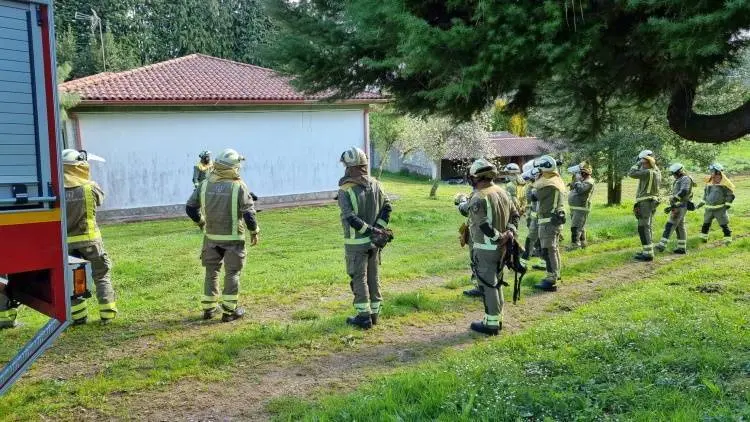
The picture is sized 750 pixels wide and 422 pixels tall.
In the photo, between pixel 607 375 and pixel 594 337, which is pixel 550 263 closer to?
pixel 594 337

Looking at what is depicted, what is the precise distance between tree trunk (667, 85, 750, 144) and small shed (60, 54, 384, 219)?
39.6 ft

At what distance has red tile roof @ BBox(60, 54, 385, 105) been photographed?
58.5 feet

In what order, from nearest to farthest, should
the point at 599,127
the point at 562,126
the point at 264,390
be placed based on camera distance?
the point at 264,390, the point at 599,127, the point at 562,126

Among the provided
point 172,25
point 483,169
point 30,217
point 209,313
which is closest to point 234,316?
point 209,313

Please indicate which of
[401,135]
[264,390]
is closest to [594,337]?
[264,390]

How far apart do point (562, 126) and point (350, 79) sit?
2.85m

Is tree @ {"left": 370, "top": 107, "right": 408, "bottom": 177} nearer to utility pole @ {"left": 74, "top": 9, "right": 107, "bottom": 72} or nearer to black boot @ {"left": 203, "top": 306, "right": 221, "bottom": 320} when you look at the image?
utility pole @ {"left": 74, "top": 9, "right": 107, "bottom": 72}

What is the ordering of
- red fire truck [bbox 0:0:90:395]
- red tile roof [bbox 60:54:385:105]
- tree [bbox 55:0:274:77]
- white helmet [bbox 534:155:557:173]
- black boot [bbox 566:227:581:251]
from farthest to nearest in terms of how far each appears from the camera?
tree [bbox 55:0:274:77] → red tile roof [bbox 60:54:385:105] → black boot [bbox 566:227:581:251] → white helmet [bbox 534:155:557:173] → red fire truck [bbox 0:0:90:395]

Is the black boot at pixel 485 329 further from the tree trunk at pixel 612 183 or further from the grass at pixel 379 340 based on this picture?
the tree trunk at pixel 612 183

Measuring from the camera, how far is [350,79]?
5.72 metres

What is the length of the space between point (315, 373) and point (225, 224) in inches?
92.5

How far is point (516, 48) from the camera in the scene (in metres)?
4.02

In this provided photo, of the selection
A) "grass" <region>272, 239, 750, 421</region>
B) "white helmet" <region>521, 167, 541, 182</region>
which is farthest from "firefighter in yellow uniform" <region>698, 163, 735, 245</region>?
"grass" <region>272, 239, 750, 421</region>

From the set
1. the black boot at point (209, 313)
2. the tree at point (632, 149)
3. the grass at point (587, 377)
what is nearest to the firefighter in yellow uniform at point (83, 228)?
the black boot at point (209, 313)
